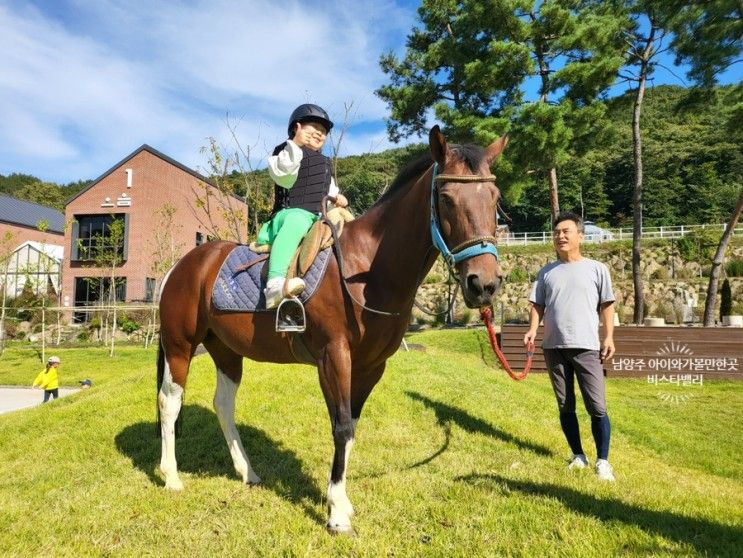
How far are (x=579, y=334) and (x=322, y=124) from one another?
2.88 m

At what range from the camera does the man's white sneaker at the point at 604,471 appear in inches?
156

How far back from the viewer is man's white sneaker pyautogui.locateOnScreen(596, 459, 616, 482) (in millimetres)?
3954

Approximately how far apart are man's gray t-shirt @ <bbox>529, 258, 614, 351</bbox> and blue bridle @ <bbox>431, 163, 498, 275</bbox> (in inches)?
80.2

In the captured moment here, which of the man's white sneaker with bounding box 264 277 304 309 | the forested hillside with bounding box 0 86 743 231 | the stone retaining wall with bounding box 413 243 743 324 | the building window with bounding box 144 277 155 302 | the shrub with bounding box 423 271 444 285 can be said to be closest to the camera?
the man's white sneaker with bounding box 264 277 304 309

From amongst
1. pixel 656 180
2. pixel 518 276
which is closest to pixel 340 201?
pixel 518 276

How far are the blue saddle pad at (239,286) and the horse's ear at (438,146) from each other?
3.35 feet

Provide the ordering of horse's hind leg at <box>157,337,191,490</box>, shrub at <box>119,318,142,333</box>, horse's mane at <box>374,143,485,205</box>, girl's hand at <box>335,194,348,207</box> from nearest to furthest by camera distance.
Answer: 1. horse's mane at <box>374,143,485,205</box>
2. girl's hand at <box>335,194,348,207</box>
3. horse's hind leg at <box>157,337,191,490</box>
4. shrub at <box>119,318,142,333</box>

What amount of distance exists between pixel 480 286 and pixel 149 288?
3222cm

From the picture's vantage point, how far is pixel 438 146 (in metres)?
2.74

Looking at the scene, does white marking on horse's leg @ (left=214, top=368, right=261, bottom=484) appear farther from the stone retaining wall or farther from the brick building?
the brick building

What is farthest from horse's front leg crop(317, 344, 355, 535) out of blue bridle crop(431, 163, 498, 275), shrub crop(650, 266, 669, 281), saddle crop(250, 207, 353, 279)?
shrub crop(650, 266, 669, 281)

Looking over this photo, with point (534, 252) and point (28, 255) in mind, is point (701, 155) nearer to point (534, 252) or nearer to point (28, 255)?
point (534, 252)

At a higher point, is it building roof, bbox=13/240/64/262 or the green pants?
building roof, bbox=13/240/64/262

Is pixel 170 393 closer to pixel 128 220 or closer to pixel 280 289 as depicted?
pixel 280 289
